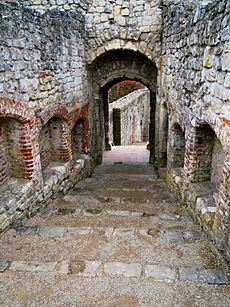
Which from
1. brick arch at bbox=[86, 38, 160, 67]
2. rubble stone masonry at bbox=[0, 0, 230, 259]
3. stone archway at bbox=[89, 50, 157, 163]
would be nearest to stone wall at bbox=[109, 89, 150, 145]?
stone archway at bbox=[89, 50, 157, 163]

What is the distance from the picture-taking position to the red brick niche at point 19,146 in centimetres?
433

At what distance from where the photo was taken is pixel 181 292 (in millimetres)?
2715

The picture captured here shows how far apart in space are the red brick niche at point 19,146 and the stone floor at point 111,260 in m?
0.86

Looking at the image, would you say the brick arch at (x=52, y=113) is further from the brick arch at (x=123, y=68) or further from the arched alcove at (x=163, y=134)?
the arched alcove at (x=163, y=134)

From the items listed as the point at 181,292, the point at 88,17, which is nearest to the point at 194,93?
the point at 181,292

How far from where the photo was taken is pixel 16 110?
4043 mm

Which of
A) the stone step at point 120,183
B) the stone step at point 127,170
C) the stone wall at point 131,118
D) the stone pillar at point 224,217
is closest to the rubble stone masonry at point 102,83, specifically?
the stone pillar at point 224,217

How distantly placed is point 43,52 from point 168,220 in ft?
11.7

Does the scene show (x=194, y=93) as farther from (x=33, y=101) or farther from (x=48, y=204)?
(x=48, y=204)

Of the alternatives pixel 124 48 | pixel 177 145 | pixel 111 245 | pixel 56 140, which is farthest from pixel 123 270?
pixel 124 48

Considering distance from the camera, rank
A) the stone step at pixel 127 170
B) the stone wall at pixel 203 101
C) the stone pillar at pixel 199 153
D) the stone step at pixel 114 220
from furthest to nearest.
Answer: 1. the stone step at pixel 127 170
2. the stone pillar at pixel 199 153
3. the stone step at pixel 114 220
4. the stone wall at pixel 203 101

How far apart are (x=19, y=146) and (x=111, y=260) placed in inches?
94.9

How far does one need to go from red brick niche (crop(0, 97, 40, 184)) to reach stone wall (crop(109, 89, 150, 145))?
387 inches

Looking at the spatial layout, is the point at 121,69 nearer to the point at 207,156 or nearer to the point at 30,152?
the point at 207,156
